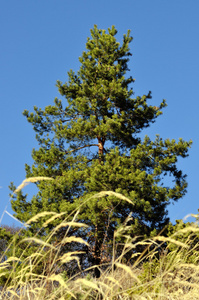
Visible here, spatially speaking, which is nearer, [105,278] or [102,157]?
[105,278]

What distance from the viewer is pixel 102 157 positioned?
48.0ft

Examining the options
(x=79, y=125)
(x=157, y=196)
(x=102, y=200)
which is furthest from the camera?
(x=79, y=125)

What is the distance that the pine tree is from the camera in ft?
41.2

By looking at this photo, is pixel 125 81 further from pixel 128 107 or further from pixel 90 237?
pixel 90 237

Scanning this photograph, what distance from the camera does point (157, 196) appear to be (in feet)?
43.0

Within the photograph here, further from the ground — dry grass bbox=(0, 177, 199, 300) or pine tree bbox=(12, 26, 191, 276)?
pine tree bbox=(12, 26, 191, 276)

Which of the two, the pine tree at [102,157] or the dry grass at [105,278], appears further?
the pine tree at [102,157]

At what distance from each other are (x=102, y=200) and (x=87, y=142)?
4.49 m

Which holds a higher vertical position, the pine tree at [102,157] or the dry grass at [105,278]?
the pine tree at [102,157]

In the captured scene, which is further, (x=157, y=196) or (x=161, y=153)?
(x=161, y=153)

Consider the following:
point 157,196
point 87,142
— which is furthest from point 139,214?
point 87,142

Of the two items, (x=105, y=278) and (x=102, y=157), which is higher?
(x=102, y=157)

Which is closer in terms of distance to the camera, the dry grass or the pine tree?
the dry grass

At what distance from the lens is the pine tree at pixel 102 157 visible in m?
12.6
